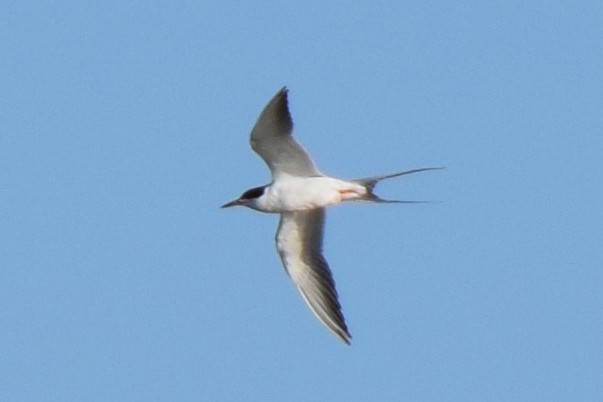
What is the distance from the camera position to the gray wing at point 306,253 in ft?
61.1

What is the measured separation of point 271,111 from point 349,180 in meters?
1.21

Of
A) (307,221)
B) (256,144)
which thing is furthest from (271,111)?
(307,221)

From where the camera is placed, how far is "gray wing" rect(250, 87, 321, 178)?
56.5ft

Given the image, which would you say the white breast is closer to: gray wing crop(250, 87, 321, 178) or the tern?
the tern

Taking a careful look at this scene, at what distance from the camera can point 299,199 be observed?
59.6ft

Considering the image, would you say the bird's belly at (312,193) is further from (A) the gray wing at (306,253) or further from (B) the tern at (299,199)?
(A) the gray wing at (306,253)

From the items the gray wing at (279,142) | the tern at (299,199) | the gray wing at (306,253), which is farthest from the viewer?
the gray wing at (306,253)

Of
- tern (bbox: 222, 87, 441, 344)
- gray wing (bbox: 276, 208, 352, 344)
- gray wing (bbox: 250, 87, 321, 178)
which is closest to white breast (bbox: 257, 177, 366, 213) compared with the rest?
tern (bbox: 222, 87, 441, 344)

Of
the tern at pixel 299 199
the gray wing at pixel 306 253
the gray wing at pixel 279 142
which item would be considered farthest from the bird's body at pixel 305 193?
the gray wing at pixel 306 253

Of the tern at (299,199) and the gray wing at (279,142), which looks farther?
the tern at (299,199)

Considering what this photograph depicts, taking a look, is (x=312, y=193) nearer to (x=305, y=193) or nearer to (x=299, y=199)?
(x=305, y=193)

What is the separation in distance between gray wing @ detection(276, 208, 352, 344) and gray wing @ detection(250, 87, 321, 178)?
3.04 ft

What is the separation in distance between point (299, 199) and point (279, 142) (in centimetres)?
79

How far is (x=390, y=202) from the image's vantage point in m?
17.4
